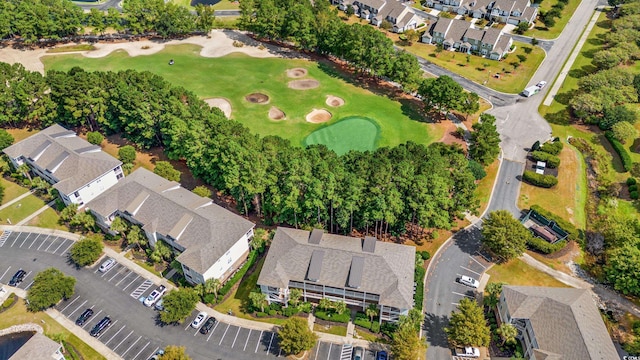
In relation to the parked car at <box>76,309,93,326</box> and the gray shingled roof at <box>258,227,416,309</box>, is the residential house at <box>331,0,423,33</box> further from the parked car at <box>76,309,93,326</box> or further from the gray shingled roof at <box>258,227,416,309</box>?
the parked car at <box>76,309,93,326</box>

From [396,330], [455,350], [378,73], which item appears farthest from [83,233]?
[378,73]

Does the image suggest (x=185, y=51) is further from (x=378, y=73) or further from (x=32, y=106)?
(x=378, y=73)

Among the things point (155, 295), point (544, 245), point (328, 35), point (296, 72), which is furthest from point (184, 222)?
point (328, 35)

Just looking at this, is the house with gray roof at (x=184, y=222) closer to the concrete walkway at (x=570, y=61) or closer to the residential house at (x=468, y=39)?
the concrete walkway at (x=570, y=61)

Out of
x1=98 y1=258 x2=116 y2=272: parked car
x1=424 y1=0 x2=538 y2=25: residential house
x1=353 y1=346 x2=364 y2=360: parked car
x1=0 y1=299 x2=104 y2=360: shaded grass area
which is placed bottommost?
x1=0 y1=299 x2=104 y2=360: shaded grass area

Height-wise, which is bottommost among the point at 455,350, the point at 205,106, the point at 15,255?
the point at 15,255

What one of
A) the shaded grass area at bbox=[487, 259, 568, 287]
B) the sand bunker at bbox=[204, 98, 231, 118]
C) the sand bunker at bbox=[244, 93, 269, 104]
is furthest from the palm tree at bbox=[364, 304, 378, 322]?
the sand bunker at bbox=[244, 93, 269, 104]
